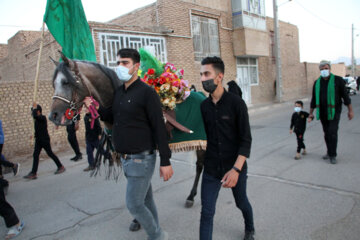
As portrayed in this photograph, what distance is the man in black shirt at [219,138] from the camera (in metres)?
2.18

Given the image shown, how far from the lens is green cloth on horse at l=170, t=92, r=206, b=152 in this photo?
3333mm

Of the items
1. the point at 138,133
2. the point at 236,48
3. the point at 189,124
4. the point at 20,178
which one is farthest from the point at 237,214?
the point at 236,48

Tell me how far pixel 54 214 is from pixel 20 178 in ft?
8.50

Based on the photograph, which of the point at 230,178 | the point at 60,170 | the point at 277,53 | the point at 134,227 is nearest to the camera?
the point at 230,178

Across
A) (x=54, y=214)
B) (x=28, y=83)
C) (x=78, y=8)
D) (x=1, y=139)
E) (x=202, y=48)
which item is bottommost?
(x=54, y=214)

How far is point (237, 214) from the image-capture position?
3240mm

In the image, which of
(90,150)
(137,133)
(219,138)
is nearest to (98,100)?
(137,133)

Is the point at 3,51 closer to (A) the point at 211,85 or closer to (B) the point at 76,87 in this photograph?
(B) the point at 76,87

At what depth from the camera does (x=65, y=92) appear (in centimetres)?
240

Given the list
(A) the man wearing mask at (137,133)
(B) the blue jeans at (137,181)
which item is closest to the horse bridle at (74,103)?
(A) the man wearing mask at (137,133)

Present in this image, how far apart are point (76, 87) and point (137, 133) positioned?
2.48 ft

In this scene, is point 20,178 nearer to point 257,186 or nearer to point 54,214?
point 54,214

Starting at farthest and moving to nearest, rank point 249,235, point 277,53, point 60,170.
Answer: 1. point 277,53
2. point 60,170
3. point 249,235

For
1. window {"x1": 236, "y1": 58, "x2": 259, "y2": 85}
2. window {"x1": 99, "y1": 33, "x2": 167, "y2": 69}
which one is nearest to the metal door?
window {"x1": 236, "y1": 58, "x2": 259, "y2": 85}
